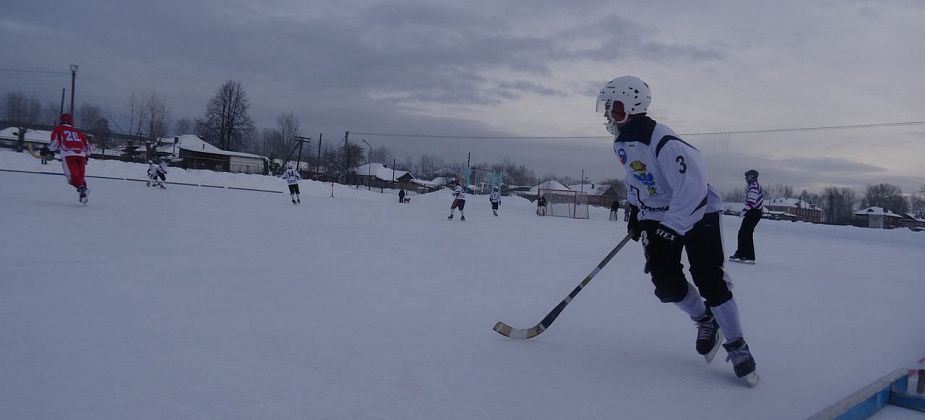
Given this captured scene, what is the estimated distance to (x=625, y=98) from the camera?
11.4ft

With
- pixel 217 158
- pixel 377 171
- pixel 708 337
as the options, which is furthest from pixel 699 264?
pixel 377 171

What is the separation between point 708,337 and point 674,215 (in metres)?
0.82

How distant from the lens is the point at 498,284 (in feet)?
19.7

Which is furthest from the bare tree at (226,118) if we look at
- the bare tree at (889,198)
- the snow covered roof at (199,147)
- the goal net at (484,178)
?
the bare tree at (889,198)

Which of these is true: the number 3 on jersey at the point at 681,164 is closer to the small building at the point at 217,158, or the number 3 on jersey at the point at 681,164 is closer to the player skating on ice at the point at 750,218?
the player skating on ice at the point at 750,218

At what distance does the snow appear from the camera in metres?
2.48

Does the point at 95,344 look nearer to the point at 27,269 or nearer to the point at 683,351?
the point at 27,269

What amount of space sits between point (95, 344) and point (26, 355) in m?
0.30

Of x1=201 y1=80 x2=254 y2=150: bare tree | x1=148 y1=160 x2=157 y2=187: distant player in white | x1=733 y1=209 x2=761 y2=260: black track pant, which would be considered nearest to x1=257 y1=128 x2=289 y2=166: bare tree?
x1=201 y1=80 x2=254 y2=150: bare tree

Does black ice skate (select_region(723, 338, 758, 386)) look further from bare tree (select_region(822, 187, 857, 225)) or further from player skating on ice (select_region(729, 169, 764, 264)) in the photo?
bare tree (select_region(822, 187, 857, 225))

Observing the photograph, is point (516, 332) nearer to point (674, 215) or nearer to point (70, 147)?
point (674, 215)

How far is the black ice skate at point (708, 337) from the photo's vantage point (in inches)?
131

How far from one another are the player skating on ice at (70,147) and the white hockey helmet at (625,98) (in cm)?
1102

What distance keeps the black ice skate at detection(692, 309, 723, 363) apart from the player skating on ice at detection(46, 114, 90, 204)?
1175cm
